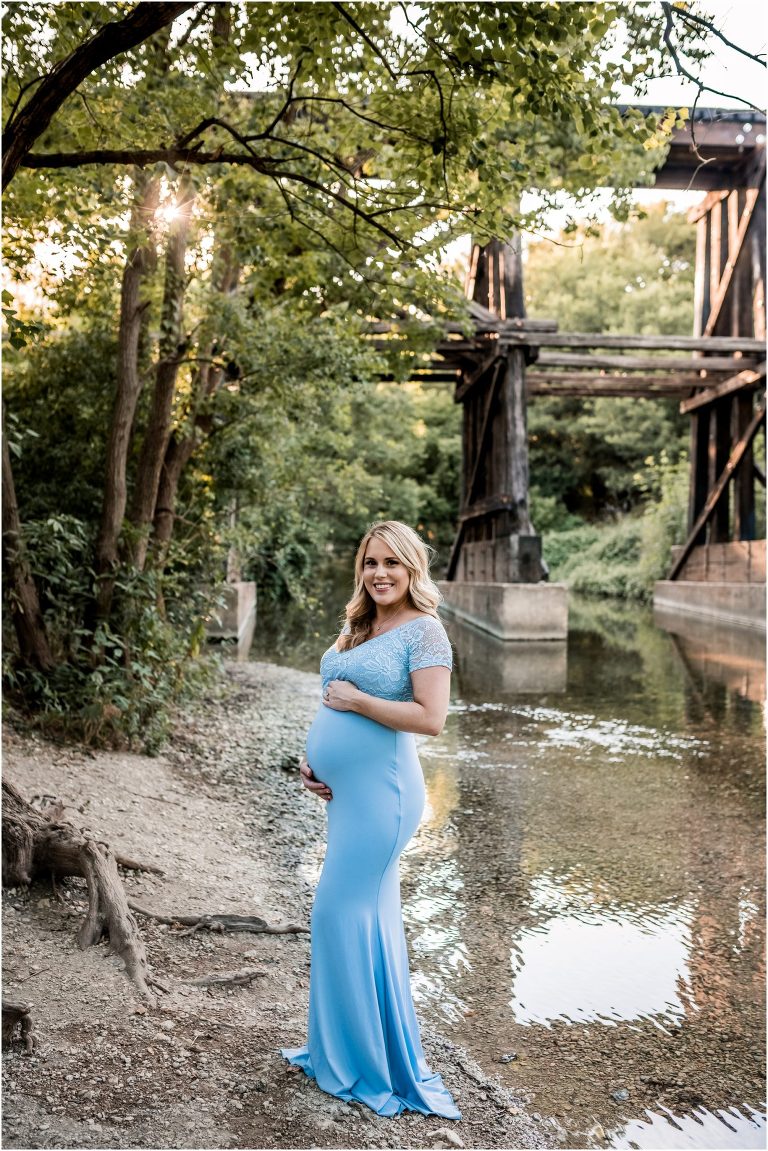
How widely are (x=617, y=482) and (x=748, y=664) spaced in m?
29.1

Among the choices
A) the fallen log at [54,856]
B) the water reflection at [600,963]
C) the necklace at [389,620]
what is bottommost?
the water reflection at [600,963]

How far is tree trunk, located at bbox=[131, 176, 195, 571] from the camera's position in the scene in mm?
8461

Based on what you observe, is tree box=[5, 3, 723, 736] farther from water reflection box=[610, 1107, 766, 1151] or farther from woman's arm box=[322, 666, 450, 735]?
water reflection box=[610, 1107, 766, 1151]

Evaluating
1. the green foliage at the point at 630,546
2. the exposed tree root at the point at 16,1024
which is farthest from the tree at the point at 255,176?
the green foliage at the point at 630,546

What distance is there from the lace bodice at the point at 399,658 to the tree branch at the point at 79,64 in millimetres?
2604

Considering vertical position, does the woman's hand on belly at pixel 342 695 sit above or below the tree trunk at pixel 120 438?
below

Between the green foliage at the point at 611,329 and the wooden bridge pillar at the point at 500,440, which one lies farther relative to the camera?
the green foliage at the point at 611,329

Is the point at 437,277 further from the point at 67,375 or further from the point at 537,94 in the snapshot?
the point at 67,375

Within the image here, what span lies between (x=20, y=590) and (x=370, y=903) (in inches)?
183

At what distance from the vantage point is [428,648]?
334 centimetres

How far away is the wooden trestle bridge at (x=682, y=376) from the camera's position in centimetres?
2028

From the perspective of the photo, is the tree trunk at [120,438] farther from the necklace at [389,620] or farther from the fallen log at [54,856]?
the necklace at [389,620]

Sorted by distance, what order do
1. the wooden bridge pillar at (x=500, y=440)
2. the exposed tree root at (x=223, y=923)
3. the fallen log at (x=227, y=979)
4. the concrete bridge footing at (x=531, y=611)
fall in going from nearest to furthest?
the fallen log at (x=227, y=979), the exposed tree root at (x=223, y=923), the concrete bridge footing at (x=531, y=611), the wooden bridge pillar at (x=500, y=440)

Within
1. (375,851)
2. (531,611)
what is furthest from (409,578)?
(531,611)
